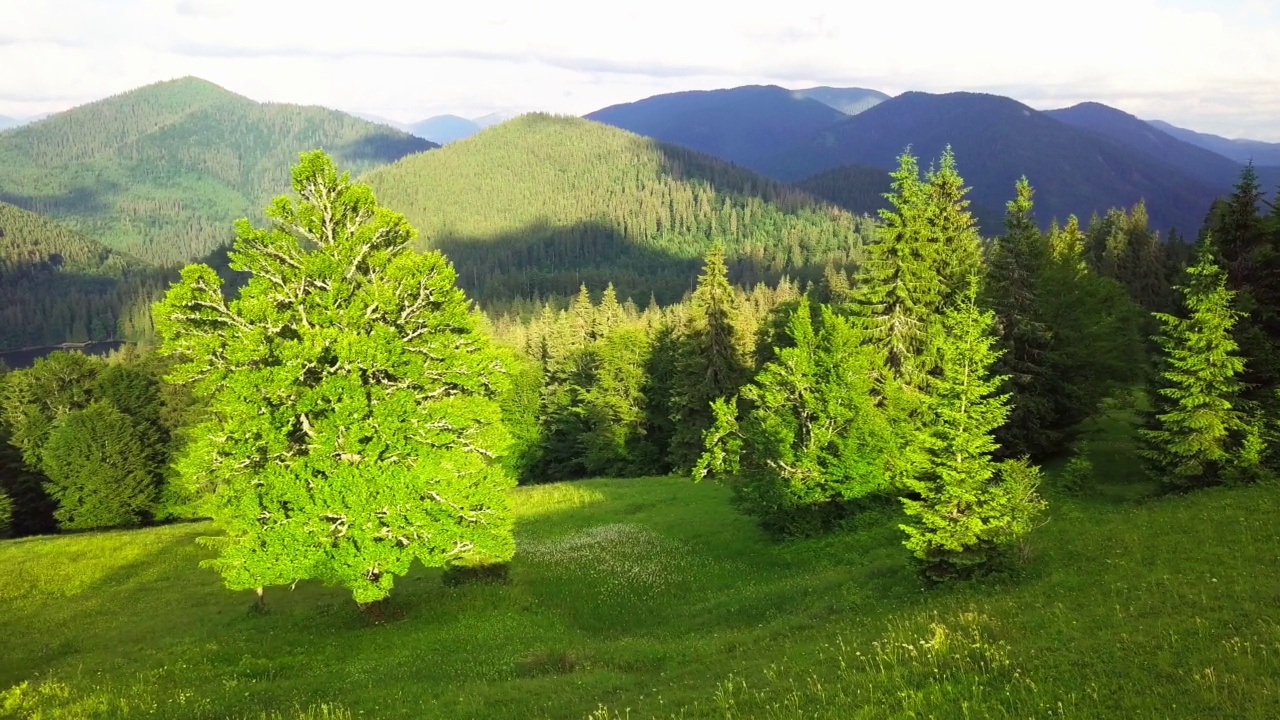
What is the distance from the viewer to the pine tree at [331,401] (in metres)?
20.0

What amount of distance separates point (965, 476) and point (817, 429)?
12.1 m

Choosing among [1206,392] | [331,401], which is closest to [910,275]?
[1206,392]

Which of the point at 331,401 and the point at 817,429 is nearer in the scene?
the point at 331,401

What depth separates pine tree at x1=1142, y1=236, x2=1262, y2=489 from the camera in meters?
23.5

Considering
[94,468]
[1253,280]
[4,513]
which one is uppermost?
[1253,280]

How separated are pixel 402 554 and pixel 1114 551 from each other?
21771 millimetres

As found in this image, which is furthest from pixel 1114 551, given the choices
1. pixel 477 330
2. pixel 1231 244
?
pixel 477 330

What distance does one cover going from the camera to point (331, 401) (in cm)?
2016

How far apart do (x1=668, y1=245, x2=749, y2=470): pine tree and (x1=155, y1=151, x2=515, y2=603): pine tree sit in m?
31.5

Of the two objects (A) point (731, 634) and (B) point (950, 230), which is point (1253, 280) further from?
(A) point (731, 634)

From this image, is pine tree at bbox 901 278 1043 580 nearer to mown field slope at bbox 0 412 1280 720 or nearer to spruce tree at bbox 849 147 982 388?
mown field slope at bbox 0 412 1280 720

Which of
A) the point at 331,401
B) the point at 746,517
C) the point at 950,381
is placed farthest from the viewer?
the point at 746,517

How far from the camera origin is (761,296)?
473 ft

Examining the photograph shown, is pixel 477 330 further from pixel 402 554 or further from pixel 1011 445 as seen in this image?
pixel 1011 445
